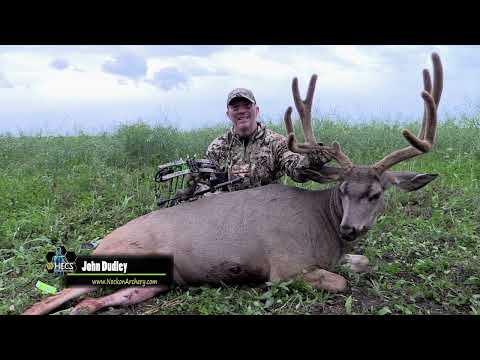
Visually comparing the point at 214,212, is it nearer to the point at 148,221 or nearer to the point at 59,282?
the point at 148,221

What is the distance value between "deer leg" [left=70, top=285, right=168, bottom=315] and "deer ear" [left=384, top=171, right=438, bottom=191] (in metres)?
2.23

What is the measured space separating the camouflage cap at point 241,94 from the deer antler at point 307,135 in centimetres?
106

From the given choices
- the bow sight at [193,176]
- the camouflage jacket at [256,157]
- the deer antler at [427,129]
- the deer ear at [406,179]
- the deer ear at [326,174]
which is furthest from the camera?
the camouflage jacket at [256,157]

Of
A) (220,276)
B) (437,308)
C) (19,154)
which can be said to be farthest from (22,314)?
(19,154)

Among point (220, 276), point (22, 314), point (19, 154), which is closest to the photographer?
point (22, 314)

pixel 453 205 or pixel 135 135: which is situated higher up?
pixel 135 135

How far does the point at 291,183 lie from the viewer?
7664mm

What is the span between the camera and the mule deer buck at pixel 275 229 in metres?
4.34

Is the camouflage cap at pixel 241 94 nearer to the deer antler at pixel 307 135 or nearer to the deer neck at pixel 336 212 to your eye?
the deer antler at pixel 307 135

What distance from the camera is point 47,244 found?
5.95 metres

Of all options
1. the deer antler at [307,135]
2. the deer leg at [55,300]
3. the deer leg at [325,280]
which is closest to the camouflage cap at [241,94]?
the deer antler at [307,135]

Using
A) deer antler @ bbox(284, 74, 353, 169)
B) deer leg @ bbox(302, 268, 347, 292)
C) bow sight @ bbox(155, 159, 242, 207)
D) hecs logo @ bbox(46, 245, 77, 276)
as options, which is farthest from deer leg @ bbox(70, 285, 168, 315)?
deer antler @ bbox(284, 74, 353, 169)

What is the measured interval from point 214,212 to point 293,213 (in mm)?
730

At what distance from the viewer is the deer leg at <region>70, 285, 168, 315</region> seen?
4090mm
